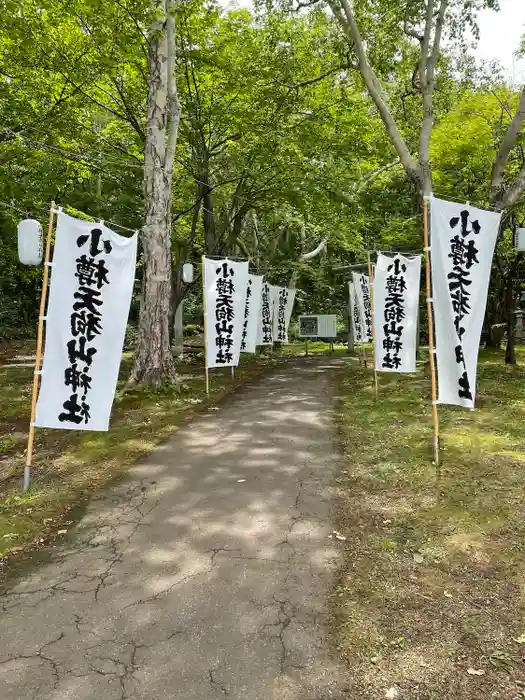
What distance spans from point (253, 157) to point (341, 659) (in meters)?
14.0

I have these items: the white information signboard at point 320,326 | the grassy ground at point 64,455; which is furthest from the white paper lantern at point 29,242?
the white information signboard at point 320,326

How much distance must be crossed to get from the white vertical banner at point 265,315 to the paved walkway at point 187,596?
11172 millimetres

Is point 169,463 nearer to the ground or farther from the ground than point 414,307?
nearer to the ground

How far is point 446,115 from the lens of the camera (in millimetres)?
14281

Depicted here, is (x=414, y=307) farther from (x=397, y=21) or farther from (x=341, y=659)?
(x=341, y=659)

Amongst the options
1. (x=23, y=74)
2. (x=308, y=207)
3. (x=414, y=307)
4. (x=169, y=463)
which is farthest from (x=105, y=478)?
(x=308, y=207)

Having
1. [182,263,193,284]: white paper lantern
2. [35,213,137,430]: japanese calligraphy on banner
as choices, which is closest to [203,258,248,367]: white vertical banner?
[182,263,193,284]: white paper lantern

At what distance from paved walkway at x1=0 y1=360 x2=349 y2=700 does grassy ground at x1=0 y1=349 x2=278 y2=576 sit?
0.37 meters

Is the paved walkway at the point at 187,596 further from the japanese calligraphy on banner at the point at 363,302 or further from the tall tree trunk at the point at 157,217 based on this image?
the japanese calligraphy on banner at the point at 363,302

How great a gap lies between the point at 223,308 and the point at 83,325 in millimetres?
5957

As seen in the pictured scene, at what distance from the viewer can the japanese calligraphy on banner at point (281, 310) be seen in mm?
18594

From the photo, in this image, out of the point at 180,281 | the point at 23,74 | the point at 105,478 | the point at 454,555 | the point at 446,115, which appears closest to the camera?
the point at 454,555

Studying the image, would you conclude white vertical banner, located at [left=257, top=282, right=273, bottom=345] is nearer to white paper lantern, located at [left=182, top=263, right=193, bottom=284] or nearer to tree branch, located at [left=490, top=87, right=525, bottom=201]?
white paper lantern, located at [left=182, top=263, right=193, bottom=284]

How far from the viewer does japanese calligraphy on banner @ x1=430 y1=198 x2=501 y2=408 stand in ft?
21.0
